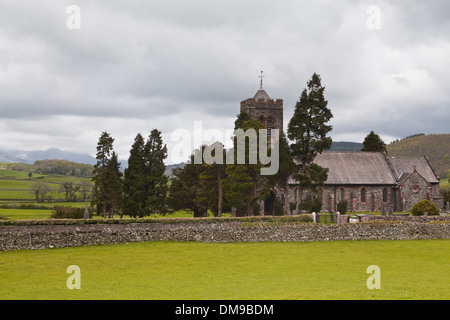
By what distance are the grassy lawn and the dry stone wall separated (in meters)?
1.16

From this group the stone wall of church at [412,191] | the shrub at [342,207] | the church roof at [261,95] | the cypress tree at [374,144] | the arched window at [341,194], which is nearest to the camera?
the shrub at [342,207]

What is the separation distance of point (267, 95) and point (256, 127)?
22214mm

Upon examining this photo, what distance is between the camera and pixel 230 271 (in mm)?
18500

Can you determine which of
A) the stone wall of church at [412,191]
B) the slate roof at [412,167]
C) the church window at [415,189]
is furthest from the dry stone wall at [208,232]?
the slate roof at [412,167]

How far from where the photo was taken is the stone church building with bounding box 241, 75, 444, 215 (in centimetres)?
6267

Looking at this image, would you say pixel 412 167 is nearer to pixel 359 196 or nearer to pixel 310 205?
pixel 359 196

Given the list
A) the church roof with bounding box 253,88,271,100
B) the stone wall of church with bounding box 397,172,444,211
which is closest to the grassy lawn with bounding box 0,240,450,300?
the stone wall of church with bounding box 397,172,444,211

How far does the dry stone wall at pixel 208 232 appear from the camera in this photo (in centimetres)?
2575

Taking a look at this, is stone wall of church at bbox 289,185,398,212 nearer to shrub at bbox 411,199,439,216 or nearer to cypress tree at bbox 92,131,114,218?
shrub at bbox 411,199,439,216

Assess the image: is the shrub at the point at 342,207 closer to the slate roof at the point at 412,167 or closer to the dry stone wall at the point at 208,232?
the slate roof at the point at 412,167

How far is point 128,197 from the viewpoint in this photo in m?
47.1

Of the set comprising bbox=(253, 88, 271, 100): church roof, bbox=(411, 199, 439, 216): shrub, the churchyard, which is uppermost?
bbox=(253, 88, 271, 100): church roof

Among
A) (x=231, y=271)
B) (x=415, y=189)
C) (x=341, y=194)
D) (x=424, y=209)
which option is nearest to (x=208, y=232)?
(x=231, y=271)

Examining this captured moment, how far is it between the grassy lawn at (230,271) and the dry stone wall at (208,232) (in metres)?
1.16
